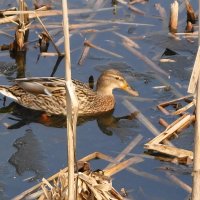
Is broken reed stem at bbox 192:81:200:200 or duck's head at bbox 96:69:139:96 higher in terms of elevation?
broken reed stem at bbox 192:81:200:200

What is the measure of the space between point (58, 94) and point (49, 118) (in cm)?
42

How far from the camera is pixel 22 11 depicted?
30.1 ft

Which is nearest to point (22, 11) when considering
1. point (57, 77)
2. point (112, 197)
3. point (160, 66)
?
point (57, 77)

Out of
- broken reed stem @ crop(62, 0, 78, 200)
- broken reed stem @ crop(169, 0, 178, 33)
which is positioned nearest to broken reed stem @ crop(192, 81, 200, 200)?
broken reed stem @ crop(62, 0, 78, 200)

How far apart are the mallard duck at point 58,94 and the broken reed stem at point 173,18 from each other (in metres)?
1.57

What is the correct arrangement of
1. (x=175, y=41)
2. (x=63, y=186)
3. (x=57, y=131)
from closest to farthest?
1. (x=63, y=186)
2. (x=57, y=131)
3. (x=175, y=41)

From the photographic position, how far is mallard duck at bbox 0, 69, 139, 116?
8594mm

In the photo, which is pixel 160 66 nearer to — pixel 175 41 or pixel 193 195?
pixel 175 41

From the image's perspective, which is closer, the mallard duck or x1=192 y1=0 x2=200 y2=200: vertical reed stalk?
x1=192 y1=0 x2=200 y2=200: vertical reed stalk

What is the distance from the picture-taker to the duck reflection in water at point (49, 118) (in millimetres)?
8109

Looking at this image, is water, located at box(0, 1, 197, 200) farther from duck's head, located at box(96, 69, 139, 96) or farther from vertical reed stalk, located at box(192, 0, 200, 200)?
vertical reed stalk, located at box(192, 0, 200, 200)

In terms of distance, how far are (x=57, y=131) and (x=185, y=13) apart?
3.49 metres

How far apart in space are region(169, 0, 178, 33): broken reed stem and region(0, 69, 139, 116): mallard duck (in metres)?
1.57

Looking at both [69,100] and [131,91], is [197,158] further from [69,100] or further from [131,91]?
[131,91]
